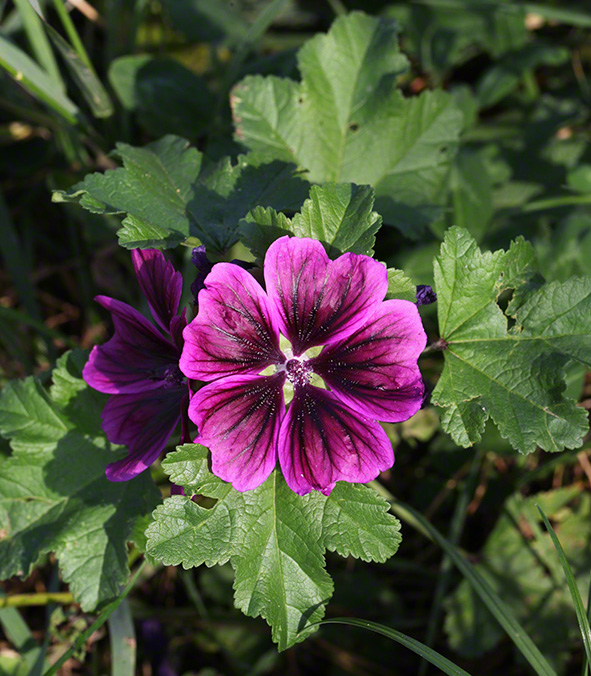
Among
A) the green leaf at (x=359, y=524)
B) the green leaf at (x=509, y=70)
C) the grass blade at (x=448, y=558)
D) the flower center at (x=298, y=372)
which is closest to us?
the green leaf at (x=359, y=524)

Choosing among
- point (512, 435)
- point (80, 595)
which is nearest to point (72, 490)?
point (80, 595)

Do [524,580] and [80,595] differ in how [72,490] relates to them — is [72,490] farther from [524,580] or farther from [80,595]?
[524,580]

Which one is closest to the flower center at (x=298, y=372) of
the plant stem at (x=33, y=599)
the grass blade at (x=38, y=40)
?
the plant stem at (x=33, y=599)

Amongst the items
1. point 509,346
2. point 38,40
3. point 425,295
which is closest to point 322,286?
point 425,295

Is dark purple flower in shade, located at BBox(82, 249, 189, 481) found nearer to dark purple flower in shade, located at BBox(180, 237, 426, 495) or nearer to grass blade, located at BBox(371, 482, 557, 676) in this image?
dark purple flower in shade, located at BBox(180, 237, 426, 495)

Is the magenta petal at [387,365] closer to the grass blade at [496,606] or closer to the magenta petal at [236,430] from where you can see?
the magenta petal at [236,430]

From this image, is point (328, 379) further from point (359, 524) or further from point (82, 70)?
point (82, 70)
